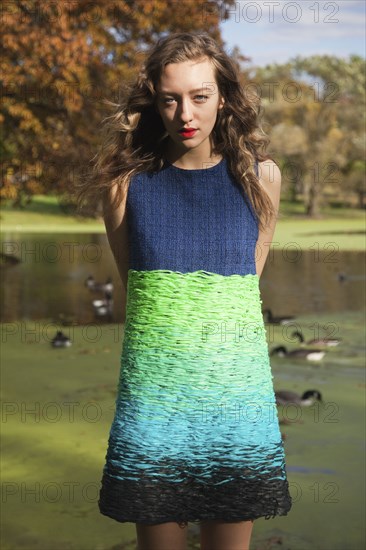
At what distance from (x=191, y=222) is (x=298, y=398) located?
17.9 ft

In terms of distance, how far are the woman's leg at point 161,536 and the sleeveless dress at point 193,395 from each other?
0.03 m

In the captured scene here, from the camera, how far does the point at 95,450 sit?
259 inches

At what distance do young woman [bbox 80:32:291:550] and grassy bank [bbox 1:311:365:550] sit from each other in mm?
2484

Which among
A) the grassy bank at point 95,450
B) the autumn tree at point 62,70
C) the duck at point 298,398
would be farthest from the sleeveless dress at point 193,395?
the autumn tree at point 62,70

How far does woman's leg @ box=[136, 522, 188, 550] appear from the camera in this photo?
2.37 meters

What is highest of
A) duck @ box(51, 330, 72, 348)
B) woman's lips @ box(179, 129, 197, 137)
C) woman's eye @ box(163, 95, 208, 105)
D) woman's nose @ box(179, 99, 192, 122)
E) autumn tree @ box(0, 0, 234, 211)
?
woman's eye @ box(163, 95, 208, 105)

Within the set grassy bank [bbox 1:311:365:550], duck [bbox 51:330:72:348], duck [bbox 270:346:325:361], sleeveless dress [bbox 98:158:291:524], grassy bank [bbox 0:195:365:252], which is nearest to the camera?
sleeveless dress [bbox 98:158:291:524]

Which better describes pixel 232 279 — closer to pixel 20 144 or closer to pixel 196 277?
pixel 196 277

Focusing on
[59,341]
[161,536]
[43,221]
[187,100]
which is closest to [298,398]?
[59,341]

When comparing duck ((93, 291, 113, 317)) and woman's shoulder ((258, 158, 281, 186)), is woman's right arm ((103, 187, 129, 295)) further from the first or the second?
duck ((93, 291, 113, 317))

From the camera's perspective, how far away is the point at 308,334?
11.8 metres

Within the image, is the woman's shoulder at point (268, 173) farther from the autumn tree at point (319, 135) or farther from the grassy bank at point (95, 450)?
the autumn tree at point (319, 135)

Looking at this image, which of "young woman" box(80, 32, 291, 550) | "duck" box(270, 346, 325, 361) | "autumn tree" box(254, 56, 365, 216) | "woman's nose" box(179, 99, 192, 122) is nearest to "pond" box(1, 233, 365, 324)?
"duck" box(270, 346, 325, 361)

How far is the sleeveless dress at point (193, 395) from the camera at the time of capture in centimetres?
233
